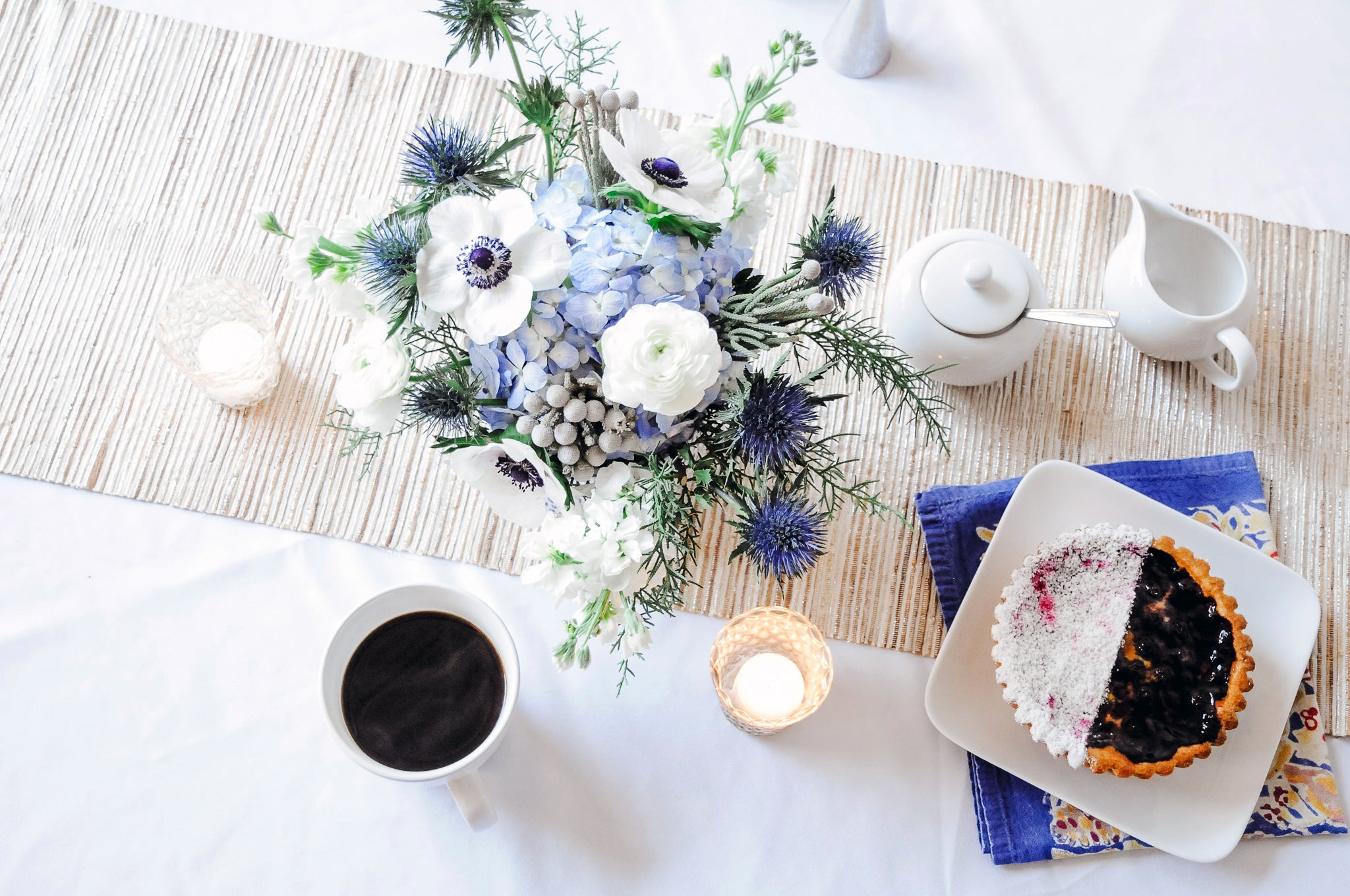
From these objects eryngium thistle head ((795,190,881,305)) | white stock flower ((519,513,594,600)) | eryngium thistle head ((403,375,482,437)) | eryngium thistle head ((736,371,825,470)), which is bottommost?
white stock flower ((519,513,594,600))

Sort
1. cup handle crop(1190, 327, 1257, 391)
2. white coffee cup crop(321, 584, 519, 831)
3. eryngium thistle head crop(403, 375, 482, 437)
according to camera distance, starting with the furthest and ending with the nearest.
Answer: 1. cup handle crop(1190, 327, 1257, 391)
2. white coffee cup crop(321, 584, 519, 831)
3. eryngium thistle head crop(403, 375, 482, 437)

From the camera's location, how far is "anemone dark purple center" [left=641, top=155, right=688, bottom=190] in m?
0.52

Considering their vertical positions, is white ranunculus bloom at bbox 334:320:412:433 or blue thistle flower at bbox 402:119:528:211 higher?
blue thistle flower at bbox 402:119:528:211

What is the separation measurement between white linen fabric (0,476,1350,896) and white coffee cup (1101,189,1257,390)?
1.23 ft

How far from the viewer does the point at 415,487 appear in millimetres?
858

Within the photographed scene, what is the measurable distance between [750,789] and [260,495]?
1.77ft

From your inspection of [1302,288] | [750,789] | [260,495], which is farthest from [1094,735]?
[260,495]

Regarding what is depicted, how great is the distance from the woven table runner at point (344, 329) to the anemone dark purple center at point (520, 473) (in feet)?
0.84

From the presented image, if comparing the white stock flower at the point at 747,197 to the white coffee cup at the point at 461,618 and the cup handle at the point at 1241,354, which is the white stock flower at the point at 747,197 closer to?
the white coffee cup at the point at 461,618

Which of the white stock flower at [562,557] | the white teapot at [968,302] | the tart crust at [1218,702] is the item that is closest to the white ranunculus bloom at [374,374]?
the white stock flower at [562,557]

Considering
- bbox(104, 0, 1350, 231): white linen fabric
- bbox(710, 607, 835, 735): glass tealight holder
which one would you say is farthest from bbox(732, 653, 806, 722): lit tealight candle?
bbox(104, 0, 1350, 231): white linen fabric

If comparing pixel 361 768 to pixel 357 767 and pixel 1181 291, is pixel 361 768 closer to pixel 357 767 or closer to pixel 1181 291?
pixel 357 767

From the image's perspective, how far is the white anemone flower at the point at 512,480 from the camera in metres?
0.57

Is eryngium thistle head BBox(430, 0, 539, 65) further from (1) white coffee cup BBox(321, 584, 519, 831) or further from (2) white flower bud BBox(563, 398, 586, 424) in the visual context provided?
(1) white coffee cup BBox(321, 584, 519, 831)
